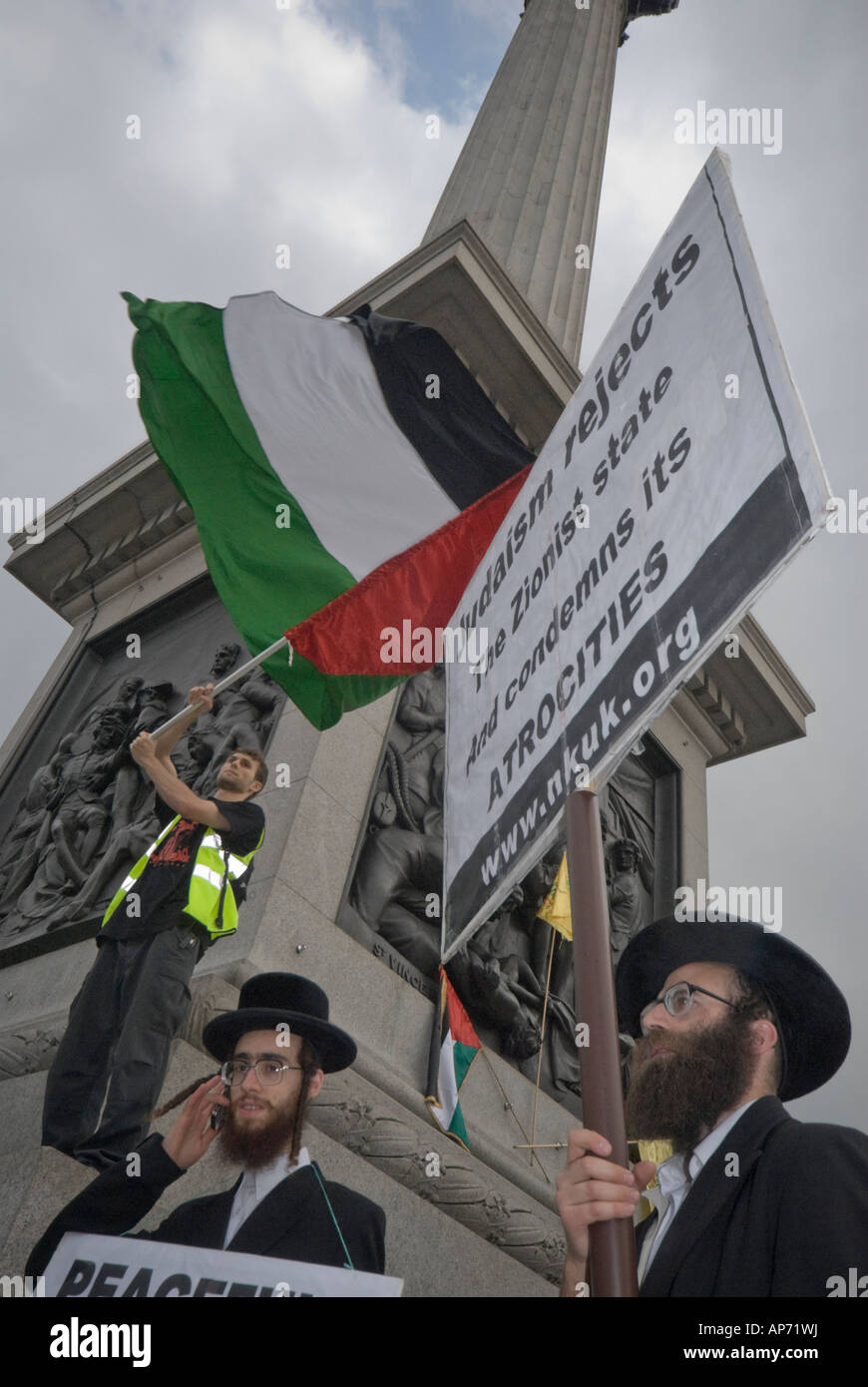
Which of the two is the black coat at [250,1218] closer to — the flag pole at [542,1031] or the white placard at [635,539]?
the white placard at [635,539]

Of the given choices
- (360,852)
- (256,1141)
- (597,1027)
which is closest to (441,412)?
(360,852)

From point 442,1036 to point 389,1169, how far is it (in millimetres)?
1189

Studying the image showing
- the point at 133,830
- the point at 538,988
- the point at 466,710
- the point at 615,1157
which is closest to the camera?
the point at 615,1157

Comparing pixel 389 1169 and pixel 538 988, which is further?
pixel 538 988

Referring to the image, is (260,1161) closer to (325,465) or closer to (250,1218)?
(250,1218)

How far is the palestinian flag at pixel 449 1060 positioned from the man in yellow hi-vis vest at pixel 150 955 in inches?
83.6

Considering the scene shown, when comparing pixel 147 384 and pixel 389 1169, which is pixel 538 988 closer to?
pixel 389 1169

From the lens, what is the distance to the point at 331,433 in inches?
288

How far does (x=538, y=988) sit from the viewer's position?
33.6 feet

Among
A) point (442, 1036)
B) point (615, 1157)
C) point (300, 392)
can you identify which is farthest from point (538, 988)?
point (615, 1157)

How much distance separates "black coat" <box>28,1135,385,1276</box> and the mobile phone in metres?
0.25

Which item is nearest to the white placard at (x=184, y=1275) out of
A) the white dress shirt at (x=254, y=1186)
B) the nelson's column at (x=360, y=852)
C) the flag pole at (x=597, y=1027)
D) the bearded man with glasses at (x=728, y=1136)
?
the white dress shirt at (x=254, y=1186)

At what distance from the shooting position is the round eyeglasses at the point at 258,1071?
4.66 metres

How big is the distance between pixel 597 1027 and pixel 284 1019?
2509 millimetres
